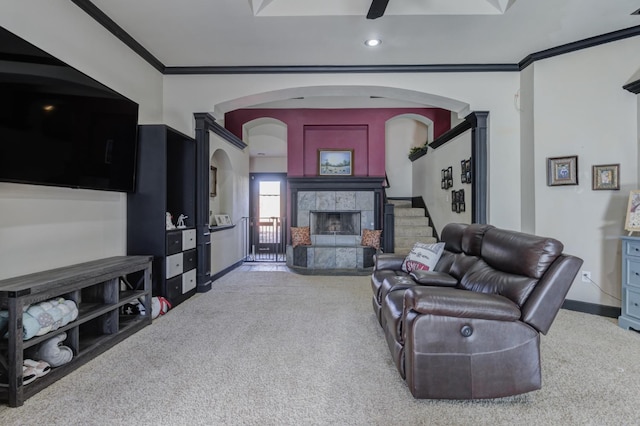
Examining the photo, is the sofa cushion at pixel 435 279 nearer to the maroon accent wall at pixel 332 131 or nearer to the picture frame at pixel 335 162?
the maroon accent wall at pixel 332 131

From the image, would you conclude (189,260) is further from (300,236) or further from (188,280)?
(300,236)

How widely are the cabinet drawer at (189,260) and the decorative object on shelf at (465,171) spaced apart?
399 centimetres

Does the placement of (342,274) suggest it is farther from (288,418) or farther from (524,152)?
→ (288,418)

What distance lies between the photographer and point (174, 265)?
3.81 m

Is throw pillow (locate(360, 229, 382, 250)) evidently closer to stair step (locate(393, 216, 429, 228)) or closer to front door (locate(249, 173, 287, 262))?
stair step (locate(393, 216, 429, 228))

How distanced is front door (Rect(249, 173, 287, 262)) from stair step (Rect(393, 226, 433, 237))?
3.24 metres

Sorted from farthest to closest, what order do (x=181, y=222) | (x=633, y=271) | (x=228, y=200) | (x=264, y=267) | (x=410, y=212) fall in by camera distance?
1. (x=410, y=212)
2. (x=264, y=267)
3. (x=228, y=200)
4. (x=181, y=222)
5. (x=633, y=271)

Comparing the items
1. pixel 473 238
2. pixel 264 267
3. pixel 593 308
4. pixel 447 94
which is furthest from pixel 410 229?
pixel 473 238

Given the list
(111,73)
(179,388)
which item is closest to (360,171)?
(111,73)

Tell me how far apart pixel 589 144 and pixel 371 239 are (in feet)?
11.5

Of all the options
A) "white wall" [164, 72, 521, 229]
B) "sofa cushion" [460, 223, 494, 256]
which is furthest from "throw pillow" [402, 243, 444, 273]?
"white wall" [164, 72, 521, 229]

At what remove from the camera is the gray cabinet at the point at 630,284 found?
310 centimetres

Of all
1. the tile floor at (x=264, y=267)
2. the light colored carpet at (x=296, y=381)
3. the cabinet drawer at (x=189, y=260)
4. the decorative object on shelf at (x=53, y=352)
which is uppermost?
the cabinet drawer at (x=189, y=260)

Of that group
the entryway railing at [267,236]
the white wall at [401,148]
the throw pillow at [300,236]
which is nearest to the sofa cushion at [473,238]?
the throw pillow at [300,236]
